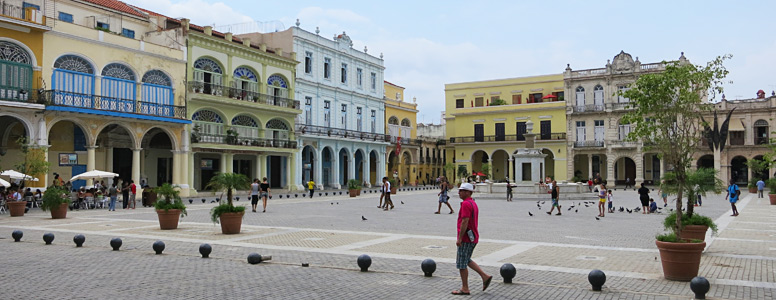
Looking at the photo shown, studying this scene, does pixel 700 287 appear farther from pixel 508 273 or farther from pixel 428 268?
pixel 428 268

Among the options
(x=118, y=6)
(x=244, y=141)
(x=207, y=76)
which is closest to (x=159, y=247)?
(x=207, y=76)

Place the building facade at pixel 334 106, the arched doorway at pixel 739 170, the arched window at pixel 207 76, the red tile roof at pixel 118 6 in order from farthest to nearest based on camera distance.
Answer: the arched doorway at pixel 739 170, the building facade at pixel 334 106, the arched window at pixel 207 76, the red tile roof at pixel 118 6

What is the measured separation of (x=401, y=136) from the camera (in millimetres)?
63094

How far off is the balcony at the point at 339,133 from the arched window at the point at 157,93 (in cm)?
1251

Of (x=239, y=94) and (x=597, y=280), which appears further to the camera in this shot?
(x=239, y=94)

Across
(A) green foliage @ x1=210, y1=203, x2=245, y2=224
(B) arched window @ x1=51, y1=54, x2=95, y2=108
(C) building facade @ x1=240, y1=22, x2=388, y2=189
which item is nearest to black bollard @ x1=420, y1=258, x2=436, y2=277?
(A) green foliage @ x1=210, y1=203, x2=245, y2=224

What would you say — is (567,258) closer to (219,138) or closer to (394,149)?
(219,138)

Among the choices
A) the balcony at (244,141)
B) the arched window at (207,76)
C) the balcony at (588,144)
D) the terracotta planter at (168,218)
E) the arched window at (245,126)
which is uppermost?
the arched window at (207,76)

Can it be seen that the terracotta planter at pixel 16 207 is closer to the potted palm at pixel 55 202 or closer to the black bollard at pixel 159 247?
the potted palm at pixel 55 202

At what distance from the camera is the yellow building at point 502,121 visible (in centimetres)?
6034

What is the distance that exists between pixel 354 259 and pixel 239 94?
3061cm

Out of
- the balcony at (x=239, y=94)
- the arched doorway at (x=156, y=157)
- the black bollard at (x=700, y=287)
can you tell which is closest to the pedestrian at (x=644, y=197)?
the black bollard at (x=700, y=287)

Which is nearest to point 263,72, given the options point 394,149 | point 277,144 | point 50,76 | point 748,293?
point 277,144

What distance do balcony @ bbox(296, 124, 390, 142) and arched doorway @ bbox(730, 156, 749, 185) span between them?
102 ft
